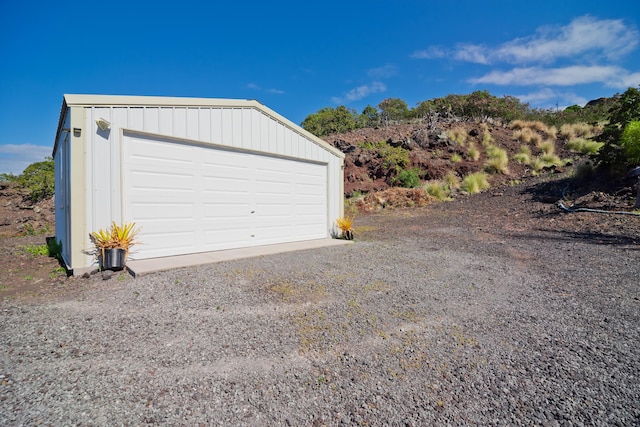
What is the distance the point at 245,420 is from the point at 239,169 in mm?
5707

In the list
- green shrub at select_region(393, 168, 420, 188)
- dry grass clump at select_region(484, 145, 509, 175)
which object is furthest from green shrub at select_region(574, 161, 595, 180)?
green shrub at select_region(393, 168, 420, 188)

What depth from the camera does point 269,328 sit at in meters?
3.00

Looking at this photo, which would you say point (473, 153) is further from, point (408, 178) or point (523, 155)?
point (408, 178)

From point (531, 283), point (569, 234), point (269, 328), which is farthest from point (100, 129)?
point (569, 234)

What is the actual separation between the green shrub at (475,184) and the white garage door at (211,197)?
30.9 ft

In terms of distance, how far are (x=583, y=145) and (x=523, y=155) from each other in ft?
8.83

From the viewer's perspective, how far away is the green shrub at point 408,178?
16.2 metres

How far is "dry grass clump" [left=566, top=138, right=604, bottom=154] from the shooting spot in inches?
618

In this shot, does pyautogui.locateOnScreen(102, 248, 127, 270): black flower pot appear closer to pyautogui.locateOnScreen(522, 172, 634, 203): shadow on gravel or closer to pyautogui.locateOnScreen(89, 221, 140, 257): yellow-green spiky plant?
pyautogui.locateOnScreen(89, 221, 140, 257): yellow-green spiky plant

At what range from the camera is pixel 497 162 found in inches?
656

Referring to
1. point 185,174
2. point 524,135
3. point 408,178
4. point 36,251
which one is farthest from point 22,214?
point 524,135

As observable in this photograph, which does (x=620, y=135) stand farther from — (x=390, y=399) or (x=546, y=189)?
(x=390, y=399)

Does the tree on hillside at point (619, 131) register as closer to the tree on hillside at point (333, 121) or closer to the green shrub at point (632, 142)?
the green shrub at point (632, 142)

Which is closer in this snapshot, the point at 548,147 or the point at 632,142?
the point at 632,142
